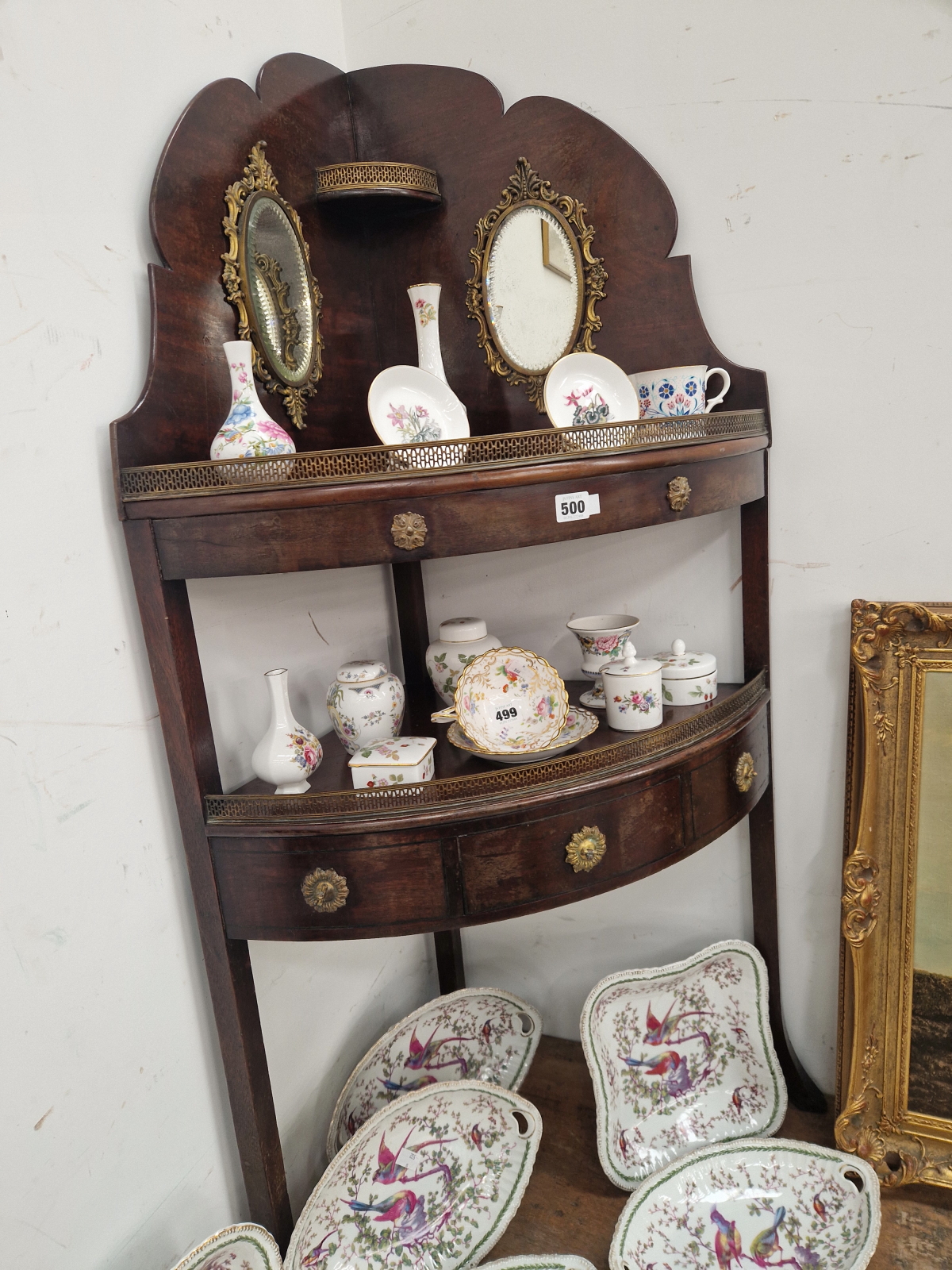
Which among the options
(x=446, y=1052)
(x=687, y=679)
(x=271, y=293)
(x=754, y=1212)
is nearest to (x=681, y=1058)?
(x=754, y=1212)

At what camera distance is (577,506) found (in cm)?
108

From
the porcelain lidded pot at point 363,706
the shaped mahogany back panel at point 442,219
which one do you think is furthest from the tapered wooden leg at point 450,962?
the shaped mahogany back panel at point 442,219

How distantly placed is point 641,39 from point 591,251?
12.3 inches

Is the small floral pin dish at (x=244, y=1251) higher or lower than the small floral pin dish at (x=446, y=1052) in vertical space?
higher

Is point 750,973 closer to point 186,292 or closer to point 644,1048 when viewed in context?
point 644,1048

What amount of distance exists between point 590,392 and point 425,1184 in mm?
1228

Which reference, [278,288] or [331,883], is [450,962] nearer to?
[331,883]

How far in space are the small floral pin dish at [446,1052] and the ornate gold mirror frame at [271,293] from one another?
1106 mm

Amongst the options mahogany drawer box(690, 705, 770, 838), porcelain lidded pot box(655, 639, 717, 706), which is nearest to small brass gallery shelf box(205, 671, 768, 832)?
mahogany drawer box(690, 705, 770, 838)

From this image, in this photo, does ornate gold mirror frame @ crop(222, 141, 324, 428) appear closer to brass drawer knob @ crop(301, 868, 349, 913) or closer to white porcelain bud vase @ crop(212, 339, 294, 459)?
white porcelain bud vase @ crop(212, 339, 294, 459)

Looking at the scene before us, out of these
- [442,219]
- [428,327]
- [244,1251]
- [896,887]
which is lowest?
[244,1251]

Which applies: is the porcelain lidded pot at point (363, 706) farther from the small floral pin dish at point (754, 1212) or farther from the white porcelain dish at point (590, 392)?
the small floral pin dish at point (754, 1212)

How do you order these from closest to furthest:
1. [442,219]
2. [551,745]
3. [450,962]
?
[551,745] → [442,219] → [450,962]

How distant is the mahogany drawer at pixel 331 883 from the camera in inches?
44.0
